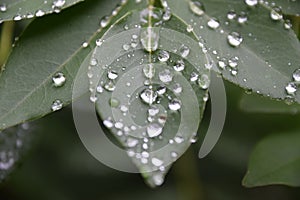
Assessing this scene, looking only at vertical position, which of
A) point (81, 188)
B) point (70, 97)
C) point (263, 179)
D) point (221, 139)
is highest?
point (70, 97)

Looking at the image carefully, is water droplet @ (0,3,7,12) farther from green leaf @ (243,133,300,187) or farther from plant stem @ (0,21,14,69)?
green leaf @ (243,133,300,187)

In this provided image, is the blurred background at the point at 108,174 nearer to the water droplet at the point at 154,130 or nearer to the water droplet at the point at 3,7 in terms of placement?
the water droplet at the point at 3,7

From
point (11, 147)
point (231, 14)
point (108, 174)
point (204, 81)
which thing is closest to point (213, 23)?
point (231, 14)

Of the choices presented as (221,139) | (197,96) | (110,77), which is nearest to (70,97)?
(110,77)

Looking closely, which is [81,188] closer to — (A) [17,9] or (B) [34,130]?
(B) [34,130]

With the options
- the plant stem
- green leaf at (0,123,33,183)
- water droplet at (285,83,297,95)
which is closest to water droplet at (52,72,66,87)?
water droplet at (285,83,297,95)

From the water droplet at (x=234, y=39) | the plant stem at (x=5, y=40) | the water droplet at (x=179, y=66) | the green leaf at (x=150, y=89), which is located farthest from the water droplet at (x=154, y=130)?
the plant stem at (x=5, y=40)

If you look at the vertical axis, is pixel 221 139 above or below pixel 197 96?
below

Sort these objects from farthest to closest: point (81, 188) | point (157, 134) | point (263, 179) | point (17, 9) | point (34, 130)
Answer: point (81, 188)
point (34, 130)
point (263, 179)
point (17, 9)
point (157, 134)
